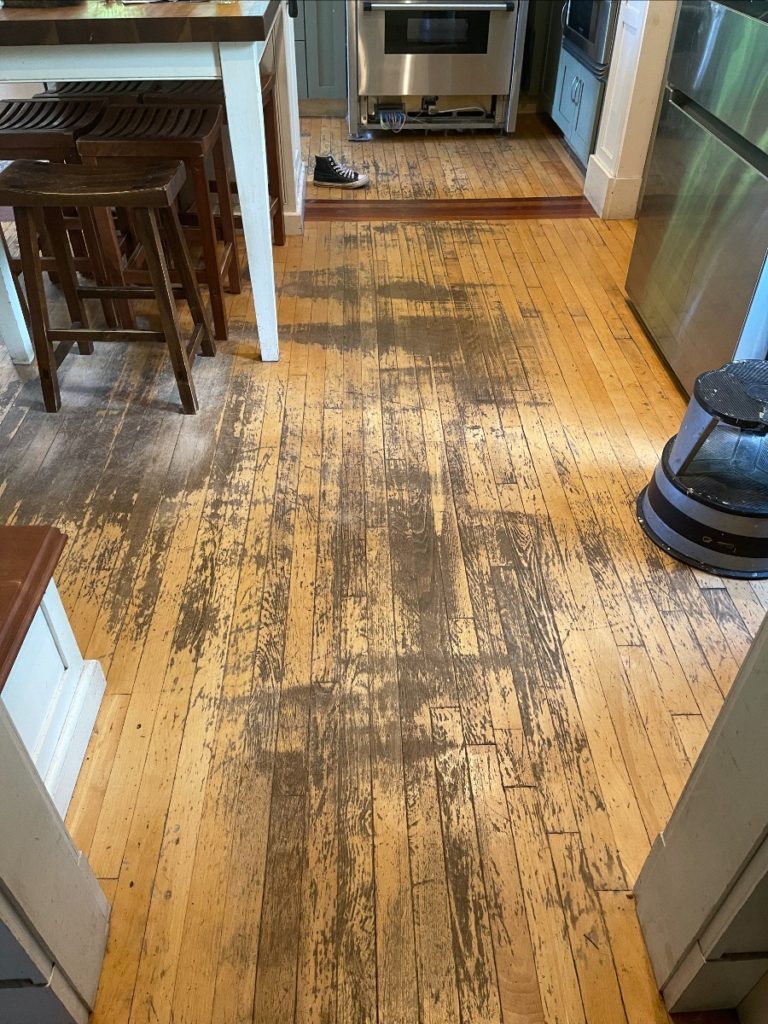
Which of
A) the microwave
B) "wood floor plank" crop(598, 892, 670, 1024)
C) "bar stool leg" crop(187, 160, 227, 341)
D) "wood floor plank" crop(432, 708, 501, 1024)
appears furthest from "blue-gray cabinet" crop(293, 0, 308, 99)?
"wood floor plank" crop(598, 892, 670, 1024)

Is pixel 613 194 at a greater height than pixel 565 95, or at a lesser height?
lesser

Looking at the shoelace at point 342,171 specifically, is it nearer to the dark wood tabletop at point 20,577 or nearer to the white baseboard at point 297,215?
the white baseboard at point 297,215

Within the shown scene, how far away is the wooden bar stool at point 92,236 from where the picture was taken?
6.22 feet

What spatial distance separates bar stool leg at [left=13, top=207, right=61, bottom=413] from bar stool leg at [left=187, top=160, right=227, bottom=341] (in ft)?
1.73

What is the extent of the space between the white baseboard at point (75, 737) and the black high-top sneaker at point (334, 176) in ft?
10.2

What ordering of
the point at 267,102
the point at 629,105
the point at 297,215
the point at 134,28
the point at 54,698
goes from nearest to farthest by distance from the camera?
the point at 54,698, the point at 134,28, the point at 267,102, the point at 629,105, the point at 297,215

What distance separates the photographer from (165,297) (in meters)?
2.09

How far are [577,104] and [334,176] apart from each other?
1360 mm

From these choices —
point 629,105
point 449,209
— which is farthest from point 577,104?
point 449,209

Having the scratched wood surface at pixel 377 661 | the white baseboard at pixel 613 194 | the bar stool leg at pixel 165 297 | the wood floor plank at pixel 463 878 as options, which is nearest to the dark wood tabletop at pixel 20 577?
the scratched wood surface at pixel 377 661

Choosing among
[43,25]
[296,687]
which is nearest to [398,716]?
[296,687]

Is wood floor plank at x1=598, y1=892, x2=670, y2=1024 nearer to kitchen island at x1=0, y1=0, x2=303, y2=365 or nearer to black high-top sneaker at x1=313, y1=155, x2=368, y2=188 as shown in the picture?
kitchen island at x1=0, y1=0, x2=303, y2=365

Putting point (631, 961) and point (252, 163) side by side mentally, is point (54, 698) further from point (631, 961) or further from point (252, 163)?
point (252, 163)

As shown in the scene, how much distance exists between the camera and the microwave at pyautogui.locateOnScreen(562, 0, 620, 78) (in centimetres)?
342
